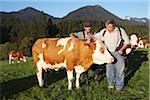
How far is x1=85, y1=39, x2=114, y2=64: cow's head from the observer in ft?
30.6

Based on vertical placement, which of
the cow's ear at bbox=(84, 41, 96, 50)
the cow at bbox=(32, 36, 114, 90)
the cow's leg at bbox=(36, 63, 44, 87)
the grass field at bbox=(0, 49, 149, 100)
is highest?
the cow's ear at bbox=(84, 41, 96, 50)

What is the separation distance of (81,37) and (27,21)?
123 ft

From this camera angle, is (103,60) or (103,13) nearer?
(103,60)

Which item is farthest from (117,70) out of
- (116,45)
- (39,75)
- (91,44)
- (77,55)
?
(39,75)

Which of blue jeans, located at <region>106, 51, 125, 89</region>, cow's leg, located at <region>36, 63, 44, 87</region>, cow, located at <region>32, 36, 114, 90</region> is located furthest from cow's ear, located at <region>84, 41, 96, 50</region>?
cow's leg, located at <region>36, 63, 44, 87</region>

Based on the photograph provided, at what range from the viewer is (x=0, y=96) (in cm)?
865

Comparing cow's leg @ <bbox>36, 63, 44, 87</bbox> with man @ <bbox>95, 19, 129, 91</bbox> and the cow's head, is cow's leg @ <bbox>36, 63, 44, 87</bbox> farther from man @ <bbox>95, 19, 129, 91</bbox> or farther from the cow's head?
man @ <bbox>95, 19, 129, 91</bbox>

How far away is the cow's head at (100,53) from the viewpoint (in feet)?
30.6

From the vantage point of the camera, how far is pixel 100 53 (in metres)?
9.37

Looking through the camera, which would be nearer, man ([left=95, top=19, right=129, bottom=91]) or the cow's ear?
the cow's ear

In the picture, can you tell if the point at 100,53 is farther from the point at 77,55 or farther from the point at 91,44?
the point at 77,55

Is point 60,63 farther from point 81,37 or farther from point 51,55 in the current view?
point 81,37

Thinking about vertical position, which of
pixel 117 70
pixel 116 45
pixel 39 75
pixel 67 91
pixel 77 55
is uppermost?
pixel 116 45

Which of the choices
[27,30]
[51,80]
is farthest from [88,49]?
[27,30]
